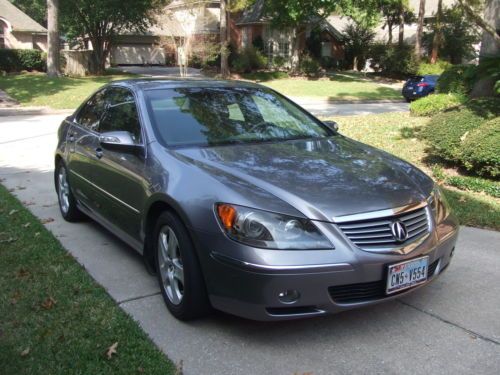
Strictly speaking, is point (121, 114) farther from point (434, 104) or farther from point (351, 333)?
point (434, 104)

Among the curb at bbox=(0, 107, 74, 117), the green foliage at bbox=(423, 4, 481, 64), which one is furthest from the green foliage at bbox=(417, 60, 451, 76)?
the curb at bbox=(0, 107, 74, 117)

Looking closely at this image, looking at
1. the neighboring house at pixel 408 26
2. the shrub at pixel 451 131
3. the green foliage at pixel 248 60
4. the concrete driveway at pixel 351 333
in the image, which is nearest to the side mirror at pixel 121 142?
the concrete driveway at pixel 351 333

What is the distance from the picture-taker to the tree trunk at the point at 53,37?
28438 mm

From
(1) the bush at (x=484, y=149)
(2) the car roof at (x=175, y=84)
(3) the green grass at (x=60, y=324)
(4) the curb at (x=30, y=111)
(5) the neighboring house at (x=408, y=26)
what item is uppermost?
(5) the neighboring house at (x=408, y=26)

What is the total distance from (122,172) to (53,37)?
89.6ft

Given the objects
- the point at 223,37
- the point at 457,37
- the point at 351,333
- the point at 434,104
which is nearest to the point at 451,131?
the point at 351,333

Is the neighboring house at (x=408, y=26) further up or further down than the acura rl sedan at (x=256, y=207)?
further up

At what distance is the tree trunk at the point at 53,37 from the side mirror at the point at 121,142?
27102 millimetres

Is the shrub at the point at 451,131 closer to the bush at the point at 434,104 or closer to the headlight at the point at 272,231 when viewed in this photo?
the headlight at the point at 272,231

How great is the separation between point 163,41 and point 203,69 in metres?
4.18

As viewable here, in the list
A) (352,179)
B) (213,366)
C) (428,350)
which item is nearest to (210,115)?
(352,179)

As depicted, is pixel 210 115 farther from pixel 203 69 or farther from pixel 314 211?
pixel 203 69

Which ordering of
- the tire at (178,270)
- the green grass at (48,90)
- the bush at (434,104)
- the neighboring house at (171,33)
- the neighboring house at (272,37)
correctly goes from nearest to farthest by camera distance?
the tire at (178,270) → the bush at (434,104) → the green grass at (48,90) → the neighboring house at (171,33) → the neighboring house at (272,37)

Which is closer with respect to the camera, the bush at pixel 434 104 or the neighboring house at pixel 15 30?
the bush at pixel 434 104
